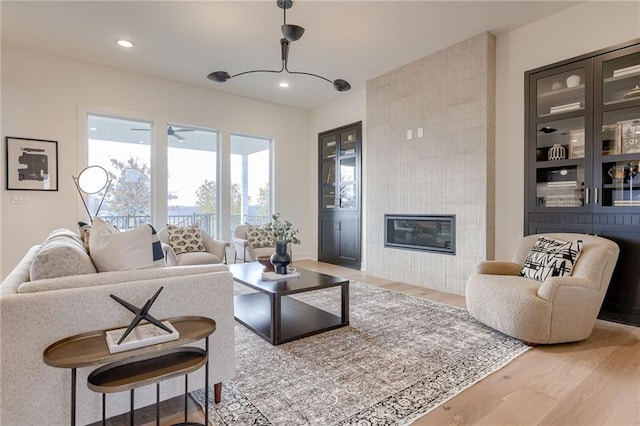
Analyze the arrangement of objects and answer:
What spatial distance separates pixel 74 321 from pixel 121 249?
447mm

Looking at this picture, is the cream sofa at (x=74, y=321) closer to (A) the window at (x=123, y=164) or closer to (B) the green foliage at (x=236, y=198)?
(A) the window at (x=123, y=164)

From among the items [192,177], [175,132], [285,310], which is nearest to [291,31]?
[285,310]

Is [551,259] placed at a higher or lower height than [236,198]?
lower

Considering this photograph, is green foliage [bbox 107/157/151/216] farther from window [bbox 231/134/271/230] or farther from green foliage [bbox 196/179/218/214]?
window [bbox 231/134/271/230]

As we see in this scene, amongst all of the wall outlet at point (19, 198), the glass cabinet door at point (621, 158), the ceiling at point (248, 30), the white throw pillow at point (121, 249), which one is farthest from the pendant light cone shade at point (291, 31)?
the wall outlet at point (19, 198)

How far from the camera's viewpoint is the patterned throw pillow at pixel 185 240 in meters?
4.21

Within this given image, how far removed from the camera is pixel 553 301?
2.39 m

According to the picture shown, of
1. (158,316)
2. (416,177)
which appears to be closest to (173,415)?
(158,316)

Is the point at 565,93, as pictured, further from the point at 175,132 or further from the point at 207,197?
the point at 175,132

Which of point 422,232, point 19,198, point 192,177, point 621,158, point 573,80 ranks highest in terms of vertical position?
point 573,80

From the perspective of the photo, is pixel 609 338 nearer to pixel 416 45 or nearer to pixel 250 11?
pixel 416 45

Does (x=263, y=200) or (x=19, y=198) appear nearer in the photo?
(x=19, y=198)

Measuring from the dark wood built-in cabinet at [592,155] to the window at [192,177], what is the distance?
455cm

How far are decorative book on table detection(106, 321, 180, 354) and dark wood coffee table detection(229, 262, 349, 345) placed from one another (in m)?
1.14
